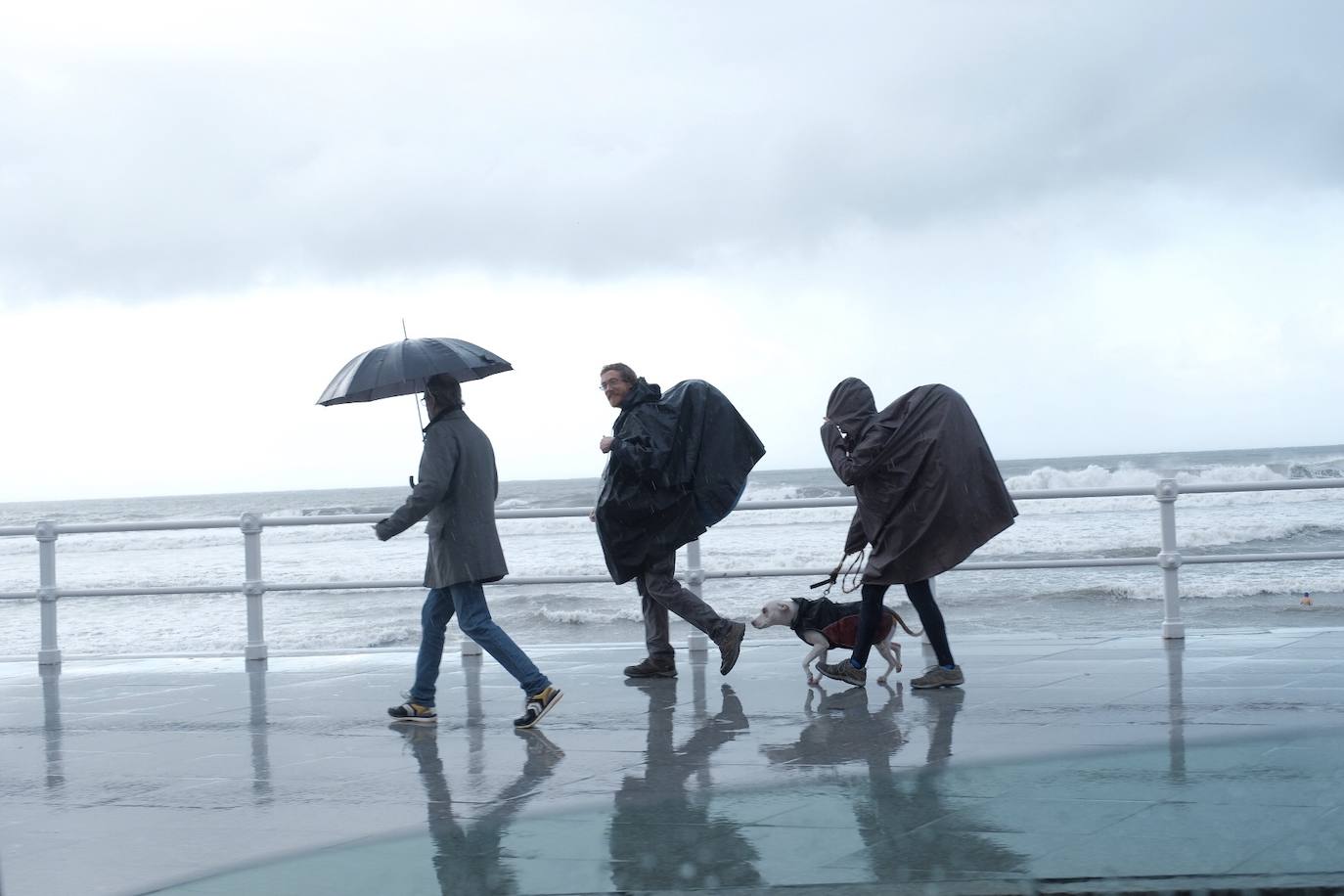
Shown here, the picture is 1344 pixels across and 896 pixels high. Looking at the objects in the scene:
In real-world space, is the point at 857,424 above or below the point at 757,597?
above

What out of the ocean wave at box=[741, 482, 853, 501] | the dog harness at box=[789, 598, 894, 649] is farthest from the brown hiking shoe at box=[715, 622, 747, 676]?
the ocean wave at box=[741, 482, 853, 501]

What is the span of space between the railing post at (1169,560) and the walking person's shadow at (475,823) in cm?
461

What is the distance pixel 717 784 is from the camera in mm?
5168

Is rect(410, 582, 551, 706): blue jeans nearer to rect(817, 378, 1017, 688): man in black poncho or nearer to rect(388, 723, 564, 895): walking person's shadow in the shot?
rect(388, 723, 564, 895): walking person's shadow

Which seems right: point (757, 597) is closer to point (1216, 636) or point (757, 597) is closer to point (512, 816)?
point (1216, 636)

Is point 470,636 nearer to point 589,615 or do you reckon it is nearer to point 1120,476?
point 589,615

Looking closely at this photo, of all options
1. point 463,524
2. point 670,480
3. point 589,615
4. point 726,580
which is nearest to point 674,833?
point 463,524

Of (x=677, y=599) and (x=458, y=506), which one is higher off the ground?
(x=458, y=506)

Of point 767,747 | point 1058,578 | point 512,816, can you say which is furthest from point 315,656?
point 1058,578

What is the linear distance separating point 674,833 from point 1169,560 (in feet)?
19.5

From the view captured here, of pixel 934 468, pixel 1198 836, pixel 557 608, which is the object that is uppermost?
pixel 934 468

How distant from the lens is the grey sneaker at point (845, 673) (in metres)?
7.71

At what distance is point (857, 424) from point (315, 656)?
5.20 metres

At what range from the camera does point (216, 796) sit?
5.47m
